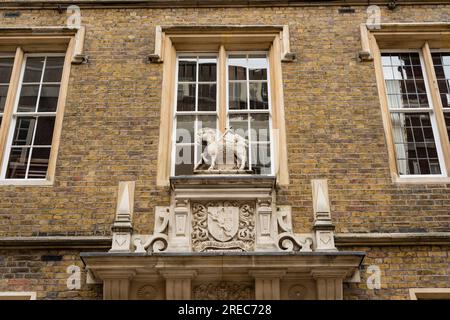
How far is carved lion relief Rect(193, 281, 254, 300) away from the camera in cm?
612

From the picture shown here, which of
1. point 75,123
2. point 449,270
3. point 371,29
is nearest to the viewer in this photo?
point 449,270

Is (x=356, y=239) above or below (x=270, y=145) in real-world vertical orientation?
below

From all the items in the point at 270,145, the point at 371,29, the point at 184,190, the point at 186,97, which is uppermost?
the point at 371,29

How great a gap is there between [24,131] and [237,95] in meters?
3.22

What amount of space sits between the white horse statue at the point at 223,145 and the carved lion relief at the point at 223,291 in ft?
5.10

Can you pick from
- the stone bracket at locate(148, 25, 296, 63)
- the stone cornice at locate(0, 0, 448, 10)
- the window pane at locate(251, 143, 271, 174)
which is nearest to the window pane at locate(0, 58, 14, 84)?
the stone cornice at locate(0, 0, 448, 10)

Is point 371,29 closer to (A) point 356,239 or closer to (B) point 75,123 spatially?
(A) point 356,239

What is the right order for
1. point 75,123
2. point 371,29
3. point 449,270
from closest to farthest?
point 449,270 → point 75,123 → point 371,29

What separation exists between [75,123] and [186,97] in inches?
66.5

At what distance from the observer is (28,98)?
789 cm

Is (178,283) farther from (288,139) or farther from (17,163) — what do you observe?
(17,163)

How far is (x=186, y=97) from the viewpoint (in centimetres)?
788

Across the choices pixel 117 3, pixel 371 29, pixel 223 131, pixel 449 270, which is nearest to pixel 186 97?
pixel 223 131

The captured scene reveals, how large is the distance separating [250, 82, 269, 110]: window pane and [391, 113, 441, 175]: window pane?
1.90 metres
